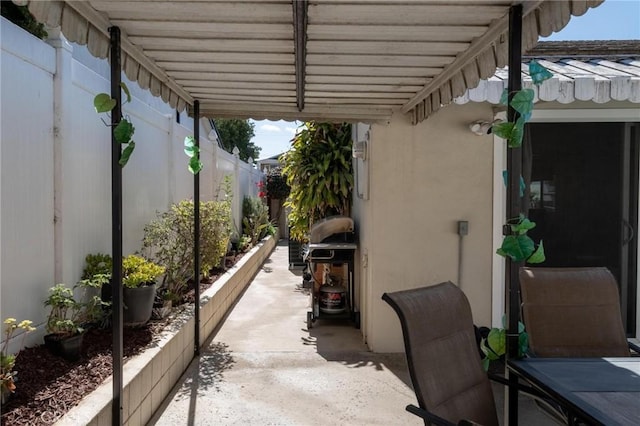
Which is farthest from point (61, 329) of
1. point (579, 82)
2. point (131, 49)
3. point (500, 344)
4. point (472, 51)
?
point (579, 82)

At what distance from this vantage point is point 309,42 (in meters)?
2.90

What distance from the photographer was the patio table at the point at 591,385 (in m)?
1.81

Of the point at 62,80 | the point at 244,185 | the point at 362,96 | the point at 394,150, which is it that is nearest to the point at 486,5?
the point at 362,96

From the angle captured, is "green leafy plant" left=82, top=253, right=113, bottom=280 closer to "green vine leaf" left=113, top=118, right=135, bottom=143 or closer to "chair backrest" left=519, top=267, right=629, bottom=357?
"green vine leaf" left=113, top=118, right=135, bottom=143

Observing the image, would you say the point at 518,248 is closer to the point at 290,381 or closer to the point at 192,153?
the point at 290,381

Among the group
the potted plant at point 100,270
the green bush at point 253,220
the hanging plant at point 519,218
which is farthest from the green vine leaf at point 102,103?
the green bush at point 253,220

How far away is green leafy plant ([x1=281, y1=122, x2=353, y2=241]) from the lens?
23.3 feet

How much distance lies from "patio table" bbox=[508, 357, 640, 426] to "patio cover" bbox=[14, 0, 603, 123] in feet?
5.85

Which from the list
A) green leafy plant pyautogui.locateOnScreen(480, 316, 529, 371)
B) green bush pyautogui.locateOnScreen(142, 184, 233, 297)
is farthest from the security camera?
green bush pyautogui.locateOnScreen(142, 184, 233, 297)

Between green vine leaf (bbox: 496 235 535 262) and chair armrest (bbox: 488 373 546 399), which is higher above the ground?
green vine leaf (bbox: 496 235 535 262)

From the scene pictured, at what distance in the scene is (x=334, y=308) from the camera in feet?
20.1

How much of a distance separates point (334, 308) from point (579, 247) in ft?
10.0

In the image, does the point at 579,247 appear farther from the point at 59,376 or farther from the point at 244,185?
the point at 244,185

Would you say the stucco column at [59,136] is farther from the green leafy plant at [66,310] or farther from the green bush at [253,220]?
the green bush at [253,220]
